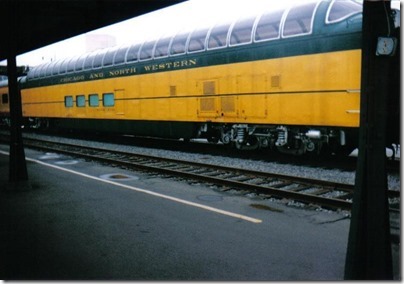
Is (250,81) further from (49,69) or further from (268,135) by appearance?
(49,69)

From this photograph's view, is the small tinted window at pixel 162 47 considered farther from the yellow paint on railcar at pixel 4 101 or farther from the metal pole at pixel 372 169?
the yellow paint on railcar at pixel 4 101

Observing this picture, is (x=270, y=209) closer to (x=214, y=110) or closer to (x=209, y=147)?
(x=214, y=110)

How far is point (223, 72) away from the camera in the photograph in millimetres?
11922

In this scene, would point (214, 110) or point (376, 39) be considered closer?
point (376, 39)

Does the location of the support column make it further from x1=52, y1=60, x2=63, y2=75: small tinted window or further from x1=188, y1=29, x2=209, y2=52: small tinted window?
x1=52, y1=60, x2=63, y2=75: small tinted window

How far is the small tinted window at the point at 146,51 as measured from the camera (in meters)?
14.7

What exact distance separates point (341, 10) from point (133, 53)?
28.2ft

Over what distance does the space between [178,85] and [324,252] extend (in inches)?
378

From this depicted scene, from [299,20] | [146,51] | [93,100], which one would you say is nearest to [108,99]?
[93,100]

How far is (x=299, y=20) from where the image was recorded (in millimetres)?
10086

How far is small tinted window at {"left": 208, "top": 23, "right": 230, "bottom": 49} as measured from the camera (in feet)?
39.0

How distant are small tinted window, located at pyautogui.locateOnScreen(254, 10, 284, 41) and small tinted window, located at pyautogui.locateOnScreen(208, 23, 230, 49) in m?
1.22

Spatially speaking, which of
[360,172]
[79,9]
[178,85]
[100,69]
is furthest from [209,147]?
[360,172]

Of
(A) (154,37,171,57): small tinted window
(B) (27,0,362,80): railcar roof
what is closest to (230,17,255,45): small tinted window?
(B) (27,0,362,80): railcar roof
